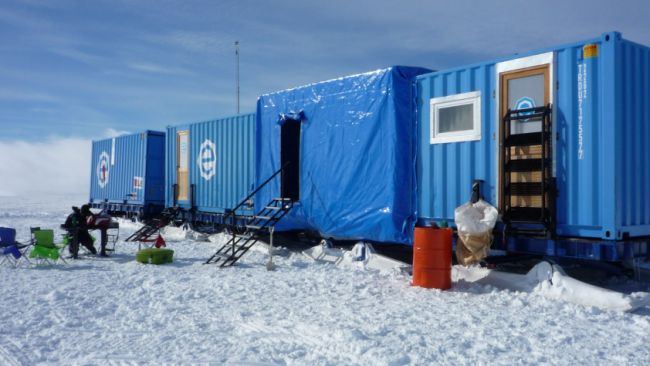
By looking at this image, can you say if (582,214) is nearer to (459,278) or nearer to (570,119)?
(570,119)

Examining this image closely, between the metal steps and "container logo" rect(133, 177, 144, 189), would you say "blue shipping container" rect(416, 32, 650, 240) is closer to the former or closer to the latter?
the metal steps

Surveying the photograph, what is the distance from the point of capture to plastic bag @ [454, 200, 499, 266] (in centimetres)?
702

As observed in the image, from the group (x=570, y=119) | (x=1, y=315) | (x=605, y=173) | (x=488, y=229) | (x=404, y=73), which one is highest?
(x=404, y=73)

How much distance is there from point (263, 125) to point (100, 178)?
40.8 feet

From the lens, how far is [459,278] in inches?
292

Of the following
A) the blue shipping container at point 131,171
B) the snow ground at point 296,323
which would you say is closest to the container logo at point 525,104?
the snow ground at point 296,323

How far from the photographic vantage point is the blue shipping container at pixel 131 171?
17469 millimetres

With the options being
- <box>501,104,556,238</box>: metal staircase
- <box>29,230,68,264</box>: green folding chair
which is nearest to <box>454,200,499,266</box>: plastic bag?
<box>501,104,556,238</box>: metal staircase

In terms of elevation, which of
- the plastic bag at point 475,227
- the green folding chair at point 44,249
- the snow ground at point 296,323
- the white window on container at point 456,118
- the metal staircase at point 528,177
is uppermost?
the white window on container at point 456,118

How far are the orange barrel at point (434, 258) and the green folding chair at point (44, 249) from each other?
20.7ft

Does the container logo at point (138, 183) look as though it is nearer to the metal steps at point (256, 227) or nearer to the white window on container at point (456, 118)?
the metal steps at point (256, 227)

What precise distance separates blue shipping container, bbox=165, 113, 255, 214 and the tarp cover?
169 centimetres

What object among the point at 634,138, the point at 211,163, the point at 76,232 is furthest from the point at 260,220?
the point at 634,138

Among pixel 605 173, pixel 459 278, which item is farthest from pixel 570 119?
pixel 459 278
